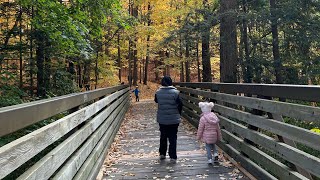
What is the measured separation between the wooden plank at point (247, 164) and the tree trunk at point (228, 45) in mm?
4347

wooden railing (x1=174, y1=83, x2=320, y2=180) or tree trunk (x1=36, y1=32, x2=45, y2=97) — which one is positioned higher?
tree trunk (x1=36, y1=32, x2=45, y2=97)

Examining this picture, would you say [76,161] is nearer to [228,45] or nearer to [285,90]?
[285,90]

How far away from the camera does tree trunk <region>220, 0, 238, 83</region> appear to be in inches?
431

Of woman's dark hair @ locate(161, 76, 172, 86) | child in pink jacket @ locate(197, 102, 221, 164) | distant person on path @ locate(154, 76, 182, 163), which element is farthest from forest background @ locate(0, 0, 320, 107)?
child in pink jacket @ locate(197, 102, 221, 164)

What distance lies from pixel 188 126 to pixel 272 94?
6.88 meters

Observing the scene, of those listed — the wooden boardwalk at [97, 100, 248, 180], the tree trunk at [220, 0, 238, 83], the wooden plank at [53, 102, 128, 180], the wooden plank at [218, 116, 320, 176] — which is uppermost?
the tree trunk at [220, 0, 238, 83]

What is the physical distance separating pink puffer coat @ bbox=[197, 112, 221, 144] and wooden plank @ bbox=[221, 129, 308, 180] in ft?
1.28

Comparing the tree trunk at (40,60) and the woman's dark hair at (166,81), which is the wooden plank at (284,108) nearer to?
the woman's dark hair at (166,81)

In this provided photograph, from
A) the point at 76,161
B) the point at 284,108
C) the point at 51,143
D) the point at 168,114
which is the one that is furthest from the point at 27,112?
the point at 168,114

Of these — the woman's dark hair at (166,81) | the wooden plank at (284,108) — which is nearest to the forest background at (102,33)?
the woman's dark hair at (166,81)

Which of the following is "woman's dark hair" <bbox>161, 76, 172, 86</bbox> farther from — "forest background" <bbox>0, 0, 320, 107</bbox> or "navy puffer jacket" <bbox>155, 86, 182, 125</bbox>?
"forest background" <bbox>0, 0, 320, 107</bbox>

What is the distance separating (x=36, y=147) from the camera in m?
2.50

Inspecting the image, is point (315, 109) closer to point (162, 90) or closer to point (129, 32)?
point (162, 90)

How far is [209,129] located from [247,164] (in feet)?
3.58
